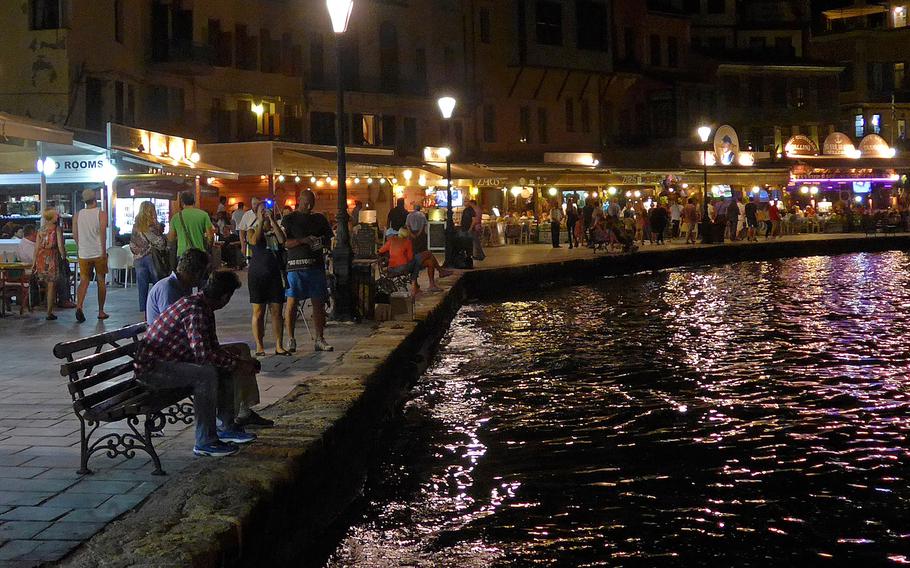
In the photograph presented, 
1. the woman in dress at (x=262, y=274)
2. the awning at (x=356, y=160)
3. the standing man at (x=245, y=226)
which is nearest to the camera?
the woman in dress at (x=262, y=274)

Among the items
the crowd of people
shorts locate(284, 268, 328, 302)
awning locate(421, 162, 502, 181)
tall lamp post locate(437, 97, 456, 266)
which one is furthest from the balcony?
shorts locate(284, 268, 328, 302)

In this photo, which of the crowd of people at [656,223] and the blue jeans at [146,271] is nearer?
the blue jeans at [146,271]

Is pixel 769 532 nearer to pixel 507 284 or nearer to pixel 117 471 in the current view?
pixel 117 471

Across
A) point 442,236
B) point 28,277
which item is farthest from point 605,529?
point 442,236

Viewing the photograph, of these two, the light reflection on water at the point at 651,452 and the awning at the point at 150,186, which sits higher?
the awning at the point at 150,186

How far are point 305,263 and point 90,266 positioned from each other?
4774mm

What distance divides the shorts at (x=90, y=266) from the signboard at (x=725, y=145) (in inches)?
1526

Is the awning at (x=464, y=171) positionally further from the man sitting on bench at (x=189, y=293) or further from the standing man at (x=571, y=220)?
the man sitting on bench at (x=189, y=293)

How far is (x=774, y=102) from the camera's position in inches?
2544

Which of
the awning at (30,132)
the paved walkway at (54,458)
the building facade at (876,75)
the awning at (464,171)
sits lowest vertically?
the paved walkway at (54,458)

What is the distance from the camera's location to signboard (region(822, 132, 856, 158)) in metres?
54.7

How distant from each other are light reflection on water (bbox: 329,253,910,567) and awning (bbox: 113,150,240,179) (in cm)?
951

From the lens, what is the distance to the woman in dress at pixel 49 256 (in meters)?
15.8

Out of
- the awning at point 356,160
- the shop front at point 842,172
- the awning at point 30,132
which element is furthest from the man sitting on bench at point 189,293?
the shop front at point 842,172
